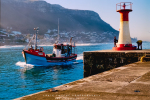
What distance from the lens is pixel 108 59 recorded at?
980 cm

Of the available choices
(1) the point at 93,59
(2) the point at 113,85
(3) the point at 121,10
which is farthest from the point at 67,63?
(2) the point at 113,85

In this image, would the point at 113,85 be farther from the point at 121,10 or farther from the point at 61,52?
the point at 61,52

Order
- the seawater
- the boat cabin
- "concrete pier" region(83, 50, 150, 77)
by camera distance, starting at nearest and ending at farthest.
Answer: "concrete pier" region(83, 50, 150, 77) < the seawater < the boat cabin

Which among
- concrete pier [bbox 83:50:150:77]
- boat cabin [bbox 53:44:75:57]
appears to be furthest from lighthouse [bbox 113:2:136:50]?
boat cabin [bbox 53:44:75:57]

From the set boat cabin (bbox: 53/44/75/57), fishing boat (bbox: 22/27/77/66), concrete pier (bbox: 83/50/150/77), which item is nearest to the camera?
concrete pier (bbox: 83/50/150/77)

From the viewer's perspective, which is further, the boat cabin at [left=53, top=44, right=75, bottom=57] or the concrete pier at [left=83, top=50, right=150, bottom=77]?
the boat cabin at [left=53, top=44, right=75, bottom=57]

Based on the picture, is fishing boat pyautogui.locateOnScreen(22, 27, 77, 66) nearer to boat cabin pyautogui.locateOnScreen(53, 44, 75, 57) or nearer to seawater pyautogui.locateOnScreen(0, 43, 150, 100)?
boat cabin pyautogui.locateOnScreen(53, 44, 75, 57)

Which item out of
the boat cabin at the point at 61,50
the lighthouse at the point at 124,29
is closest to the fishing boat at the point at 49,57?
the boat cabin at the point at 61,50

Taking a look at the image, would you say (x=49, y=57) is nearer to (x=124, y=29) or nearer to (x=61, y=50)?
(x=61, y=50)

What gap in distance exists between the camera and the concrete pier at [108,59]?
946cm

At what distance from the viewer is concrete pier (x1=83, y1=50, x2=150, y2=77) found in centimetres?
946

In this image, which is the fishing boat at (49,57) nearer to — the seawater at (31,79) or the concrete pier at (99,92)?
the seawater at (31,79)

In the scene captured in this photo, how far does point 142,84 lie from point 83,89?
140 centimetres

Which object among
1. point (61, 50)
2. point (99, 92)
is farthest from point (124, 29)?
point (61, 50)
